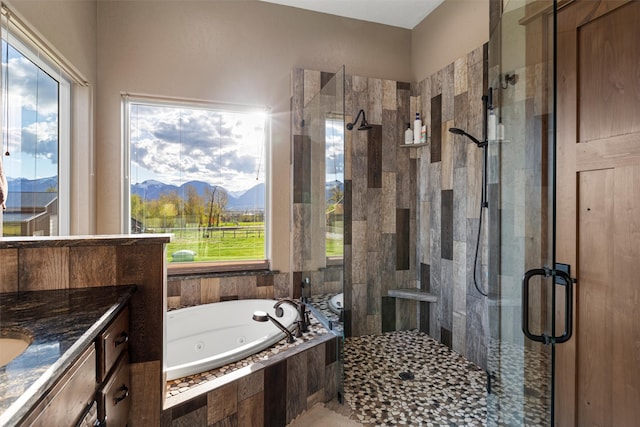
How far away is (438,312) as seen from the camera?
297 cm

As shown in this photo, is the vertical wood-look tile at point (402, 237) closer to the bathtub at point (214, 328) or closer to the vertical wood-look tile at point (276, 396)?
the bathtub at point (214, 328)

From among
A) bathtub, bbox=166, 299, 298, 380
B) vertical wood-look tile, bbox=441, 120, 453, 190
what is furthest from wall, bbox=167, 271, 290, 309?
vertical wood-look tile, bbox=441, 120, 453, 190

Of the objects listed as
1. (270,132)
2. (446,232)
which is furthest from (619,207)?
(270,132)

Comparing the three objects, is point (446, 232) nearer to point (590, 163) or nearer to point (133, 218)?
point (590, 163)

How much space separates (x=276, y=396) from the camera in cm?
174

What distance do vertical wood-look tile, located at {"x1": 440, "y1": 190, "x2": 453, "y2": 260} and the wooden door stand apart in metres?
1.08

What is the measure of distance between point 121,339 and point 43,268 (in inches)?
16.7

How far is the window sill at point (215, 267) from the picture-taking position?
9.00 feet

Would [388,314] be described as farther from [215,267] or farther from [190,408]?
[190,408]

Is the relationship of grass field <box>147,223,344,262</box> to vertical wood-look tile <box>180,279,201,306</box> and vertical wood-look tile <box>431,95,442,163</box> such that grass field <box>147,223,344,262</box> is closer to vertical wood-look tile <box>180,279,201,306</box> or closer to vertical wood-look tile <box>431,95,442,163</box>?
vertical wood-look tile <box>180,279,201,306</box>

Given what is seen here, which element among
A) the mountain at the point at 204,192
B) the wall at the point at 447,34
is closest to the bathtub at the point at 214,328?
the mountain at the point at 204,192

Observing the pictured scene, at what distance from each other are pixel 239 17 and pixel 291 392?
2889mm

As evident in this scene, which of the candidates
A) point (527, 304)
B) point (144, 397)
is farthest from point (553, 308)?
point (144, 397)

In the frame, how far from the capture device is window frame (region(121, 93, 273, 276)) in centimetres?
261
